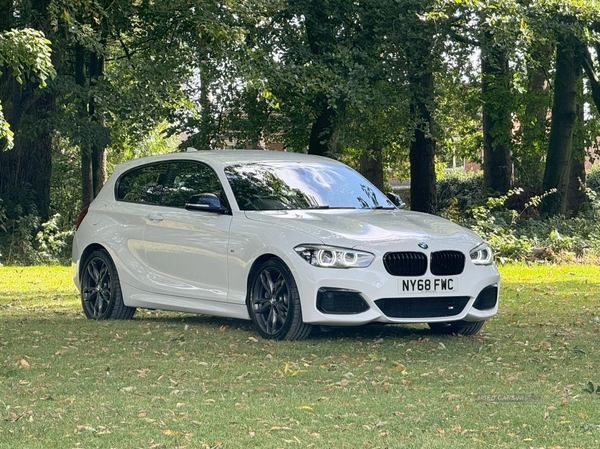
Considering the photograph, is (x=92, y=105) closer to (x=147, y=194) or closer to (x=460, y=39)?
(x=460, y=39)

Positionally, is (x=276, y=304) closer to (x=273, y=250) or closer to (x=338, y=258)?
(x=273, y=250)

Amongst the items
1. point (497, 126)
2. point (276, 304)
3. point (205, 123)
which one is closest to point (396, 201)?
point (276, 304)

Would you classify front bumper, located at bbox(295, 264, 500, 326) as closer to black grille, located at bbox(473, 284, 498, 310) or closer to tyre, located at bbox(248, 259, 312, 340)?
tyre, located at bbox(248, 259, 312, 340)

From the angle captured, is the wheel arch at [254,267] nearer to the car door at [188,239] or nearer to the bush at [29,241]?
the car door at [188,239]

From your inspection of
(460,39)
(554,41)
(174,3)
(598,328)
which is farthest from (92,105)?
(598,328)

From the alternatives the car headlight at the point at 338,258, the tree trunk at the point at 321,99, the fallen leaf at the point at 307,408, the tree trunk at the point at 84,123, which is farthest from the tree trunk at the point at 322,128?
the fallen leaf at the point at 307,408

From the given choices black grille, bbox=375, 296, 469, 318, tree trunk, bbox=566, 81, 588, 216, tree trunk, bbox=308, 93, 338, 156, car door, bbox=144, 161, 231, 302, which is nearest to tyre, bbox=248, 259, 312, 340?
car door, bbox=144, 161, 231, 302

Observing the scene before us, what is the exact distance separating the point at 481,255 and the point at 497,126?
21.8 meters

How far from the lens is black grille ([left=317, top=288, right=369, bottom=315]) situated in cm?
995

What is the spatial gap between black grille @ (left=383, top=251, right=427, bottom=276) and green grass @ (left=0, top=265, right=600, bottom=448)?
2.10 feet

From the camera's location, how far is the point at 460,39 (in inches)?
978

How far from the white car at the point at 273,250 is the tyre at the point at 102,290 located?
0.01 metres

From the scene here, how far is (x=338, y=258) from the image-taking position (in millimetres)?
9969

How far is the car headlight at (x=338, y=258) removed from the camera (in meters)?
9.95
